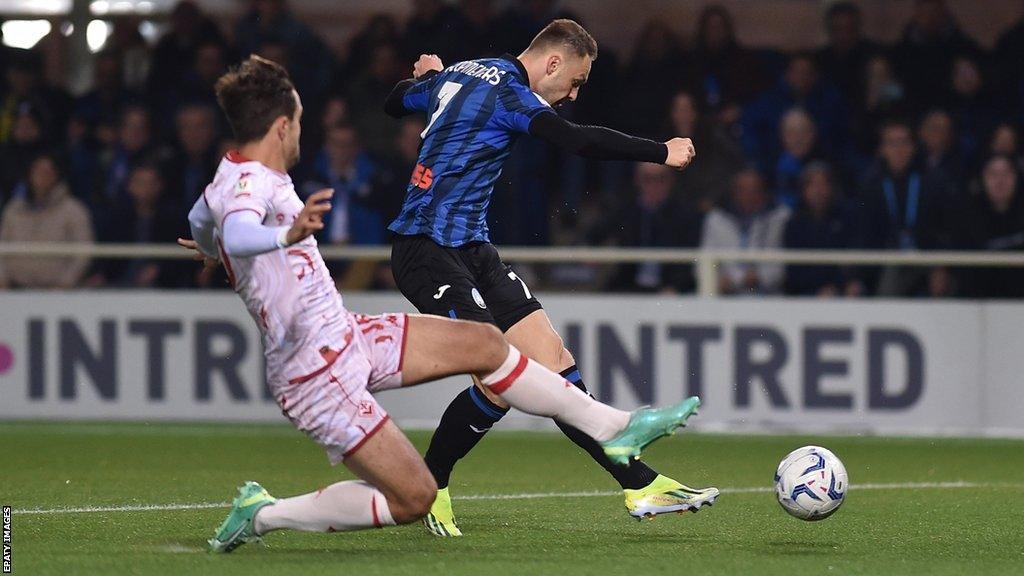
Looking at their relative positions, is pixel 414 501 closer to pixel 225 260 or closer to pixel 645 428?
pixel 645 428

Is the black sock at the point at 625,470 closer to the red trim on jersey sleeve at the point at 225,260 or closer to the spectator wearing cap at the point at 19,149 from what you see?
the red trim on jersey sleeve at the point at 225,260

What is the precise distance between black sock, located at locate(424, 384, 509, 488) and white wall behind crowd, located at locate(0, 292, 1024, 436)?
4.59 m

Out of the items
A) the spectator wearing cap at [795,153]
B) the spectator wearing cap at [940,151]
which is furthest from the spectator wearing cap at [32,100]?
the spectator wearing cap at [940,151]

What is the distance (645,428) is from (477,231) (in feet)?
4.45

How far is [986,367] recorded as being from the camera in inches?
440

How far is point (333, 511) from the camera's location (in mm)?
5500

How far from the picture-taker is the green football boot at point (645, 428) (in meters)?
5.57

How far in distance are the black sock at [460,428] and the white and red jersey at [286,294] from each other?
1.17 metres

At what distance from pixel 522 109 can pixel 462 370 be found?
1.22m

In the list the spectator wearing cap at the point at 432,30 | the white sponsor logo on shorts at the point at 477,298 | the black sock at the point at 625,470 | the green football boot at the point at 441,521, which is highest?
the spectator wearing cap at the point at 432,30

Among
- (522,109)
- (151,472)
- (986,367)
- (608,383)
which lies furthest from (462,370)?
(986,367)

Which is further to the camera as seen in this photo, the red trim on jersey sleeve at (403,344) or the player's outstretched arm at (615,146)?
the player's outstretched arm at (615,146)

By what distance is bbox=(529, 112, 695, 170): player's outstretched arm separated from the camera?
5945 mm

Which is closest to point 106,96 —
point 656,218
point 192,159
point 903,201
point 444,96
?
point 192,159
